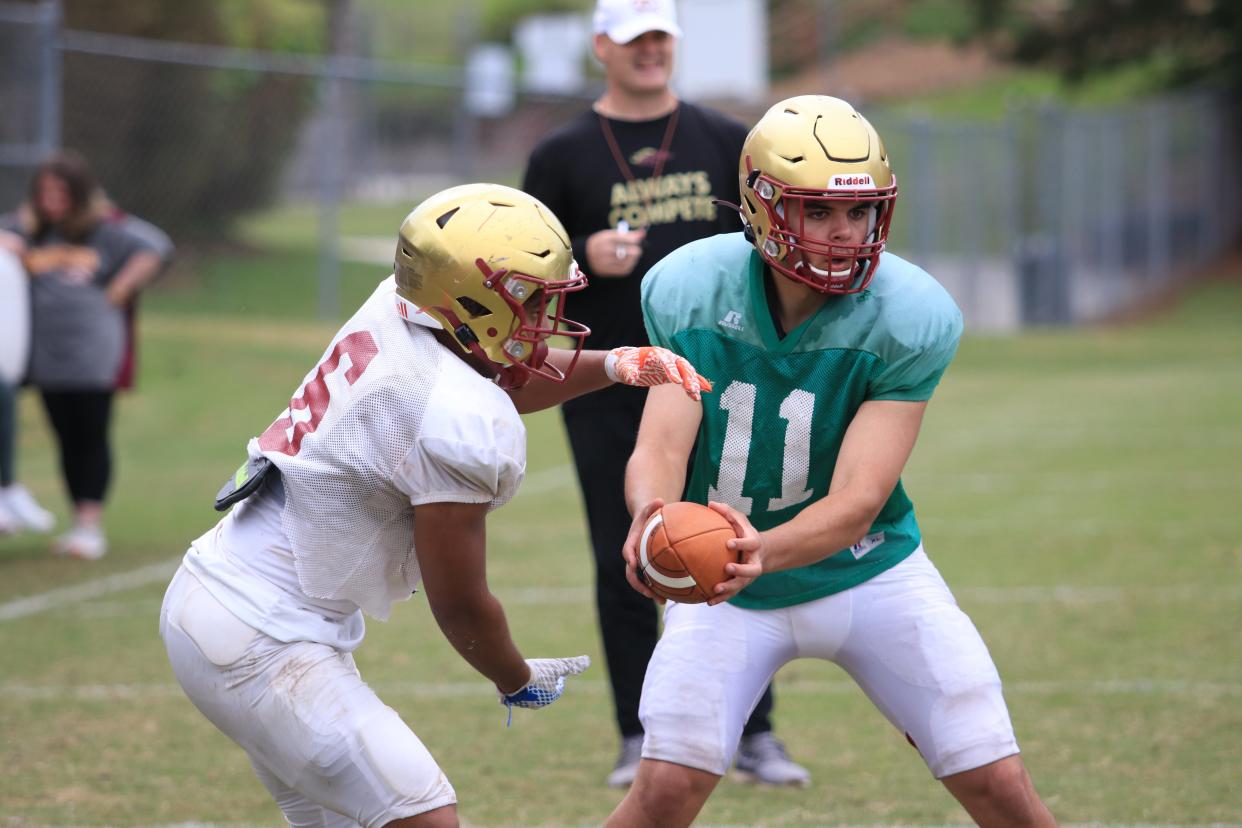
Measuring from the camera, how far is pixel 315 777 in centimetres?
338

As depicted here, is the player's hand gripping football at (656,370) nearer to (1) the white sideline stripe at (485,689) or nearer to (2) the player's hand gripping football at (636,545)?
(2) the player's hand gripping football at (636,545)

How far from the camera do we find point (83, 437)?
9164mm

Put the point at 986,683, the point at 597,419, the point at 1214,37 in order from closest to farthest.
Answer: the point at 986,683 → the point at 597,419 → the point at 1214,37

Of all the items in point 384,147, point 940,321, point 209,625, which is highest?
point 940,321

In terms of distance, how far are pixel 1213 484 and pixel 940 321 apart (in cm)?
782

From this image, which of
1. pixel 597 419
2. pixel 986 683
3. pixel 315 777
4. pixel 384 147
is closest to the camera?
pixel 315 777

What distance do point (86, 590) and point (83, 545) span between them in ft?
2.70

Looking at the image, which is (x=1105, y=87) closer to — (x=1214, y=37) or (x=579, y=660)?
(x=1214, y=37)

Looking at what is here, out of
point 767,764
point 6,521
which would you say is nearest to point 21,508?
point 6,521

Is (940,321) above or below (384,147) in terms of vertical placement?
above

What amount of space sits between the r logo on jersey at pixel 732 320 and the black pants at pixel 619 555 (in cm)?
145

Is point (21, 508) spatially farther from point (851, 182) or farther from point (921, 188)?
point (921, 188)

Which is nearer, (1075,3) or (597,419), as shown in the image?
(597,419)

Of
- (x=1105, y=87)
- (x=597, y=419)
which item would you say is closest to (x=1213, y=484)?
(x=597, y=419)
